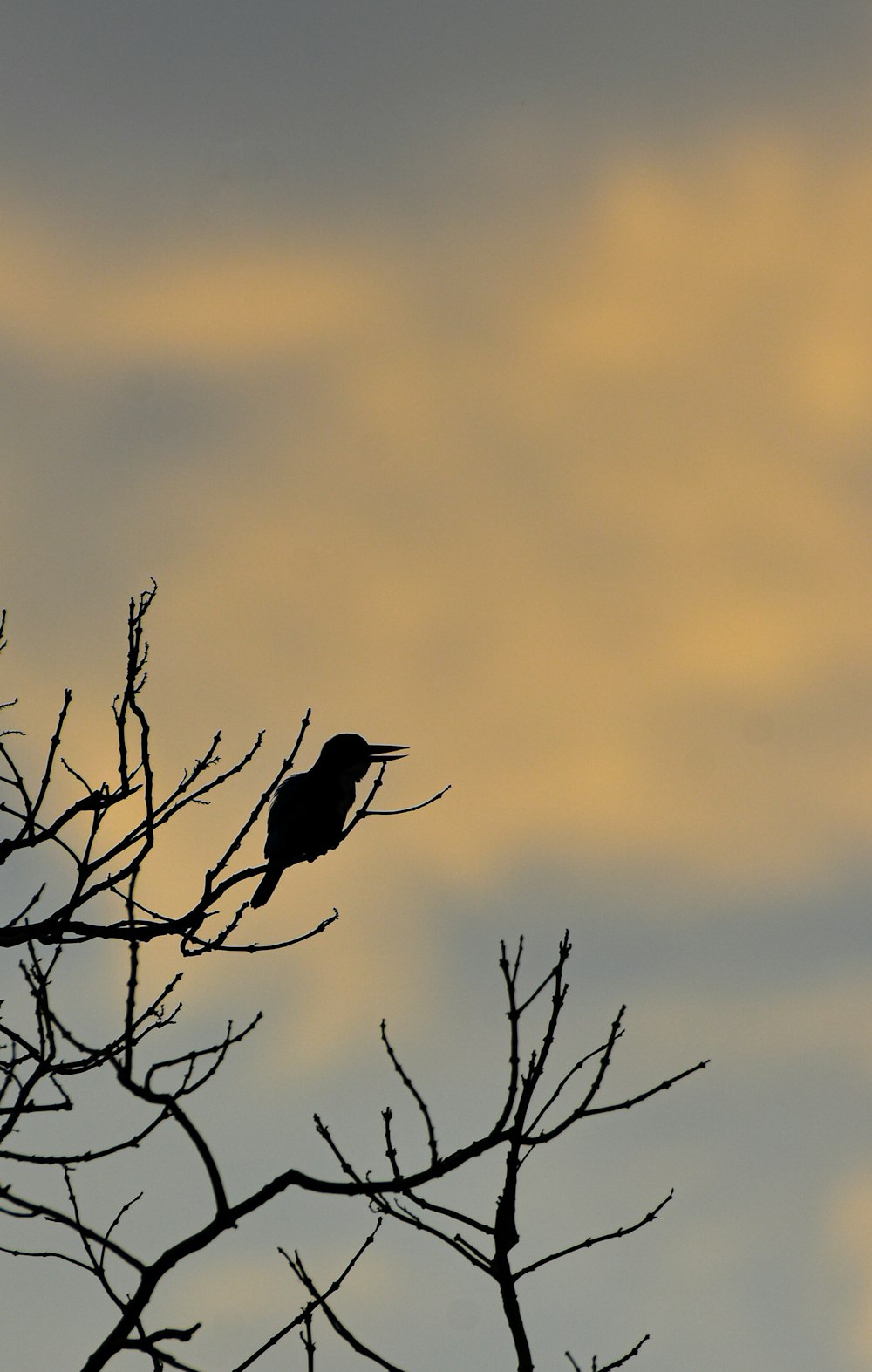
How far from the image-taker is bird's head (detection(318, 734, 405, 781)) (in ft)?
37.1

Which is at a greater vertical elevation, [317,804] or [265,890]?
[317,804]

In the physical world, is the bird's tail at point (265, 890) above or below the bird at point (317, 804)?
below

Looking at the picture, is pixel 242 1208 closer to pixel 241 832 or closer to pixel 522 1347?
pixel 522 1347

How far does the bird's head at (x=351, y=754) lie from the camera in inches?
445

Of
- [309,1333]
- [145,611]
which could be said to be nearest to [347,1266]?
[309,1333]

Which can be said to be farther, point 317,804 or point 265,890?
point 317,804

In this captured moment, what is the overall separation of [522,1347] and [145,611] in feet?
10.2

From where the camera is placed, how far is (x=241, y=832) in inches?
213

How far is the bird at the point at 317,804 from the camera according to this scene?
10.3 m

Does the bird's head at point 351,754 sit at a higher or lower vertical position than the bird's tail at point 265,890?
higher

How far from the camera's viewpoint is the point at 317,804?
10.7 metres

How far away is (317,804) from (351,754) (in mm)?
789

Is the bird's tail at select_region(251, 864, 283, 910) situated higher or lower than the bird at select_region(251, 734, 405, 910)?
lower

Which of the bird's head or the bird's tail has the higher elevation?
the bird's head
